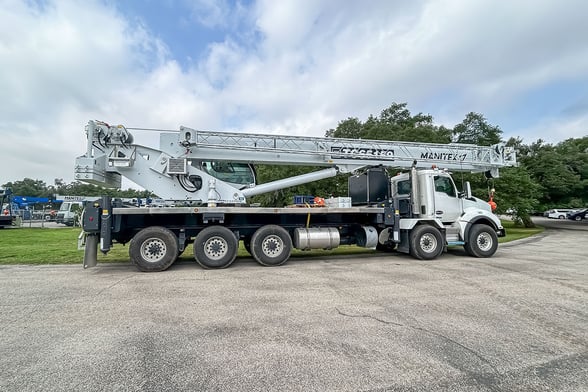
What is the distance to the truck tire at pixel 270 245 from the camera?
306 inches

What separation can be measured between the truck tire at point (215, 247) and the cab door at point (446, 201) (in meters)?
6.66

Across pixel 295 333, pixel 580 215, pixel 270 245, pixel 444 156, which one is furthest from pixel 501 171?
pixel 580 215

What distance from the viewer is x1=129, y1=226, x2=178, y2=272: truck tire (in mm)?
7039

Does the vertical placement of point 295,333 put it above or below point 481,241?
below

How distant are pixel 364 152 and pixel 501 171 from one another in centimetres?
1715

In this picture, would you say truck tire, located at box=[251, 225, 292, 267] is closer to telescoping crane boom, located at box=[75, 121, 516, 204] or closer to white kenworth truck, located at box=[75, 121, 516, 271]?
white kenworth truck, located at box=[75, 121, 516, 271]

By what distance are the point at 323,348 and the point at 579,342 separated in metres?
2.98

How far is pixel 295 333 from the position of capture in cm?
347

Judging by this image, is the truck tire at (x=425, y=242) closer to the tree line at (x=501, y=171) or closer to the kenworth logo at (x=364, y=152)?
the kenworth logo at (x=364, y=152)

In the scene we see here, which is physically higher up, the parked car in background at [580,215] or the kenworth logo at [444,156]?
the kenworth logo at [444,156]

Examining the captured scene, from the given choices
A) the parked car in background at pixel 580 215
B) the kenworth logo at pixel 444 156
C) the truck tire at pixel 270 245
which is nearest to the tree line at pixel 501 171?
the kenworth logo at pixel 444 156

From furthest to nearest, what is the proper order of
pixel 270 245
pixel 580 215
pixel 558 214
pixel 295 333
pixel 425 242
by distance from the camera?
pixel 558 214 < pixel 580 215 < pixel 425 242 < pixel 270 245 < pixel 295 333

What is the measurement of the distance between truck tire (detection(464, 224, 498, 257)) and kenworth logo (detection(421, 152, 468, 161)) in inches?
100

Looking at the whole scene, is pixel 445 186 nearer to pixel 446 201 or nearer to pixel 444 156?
pixel 446 201
